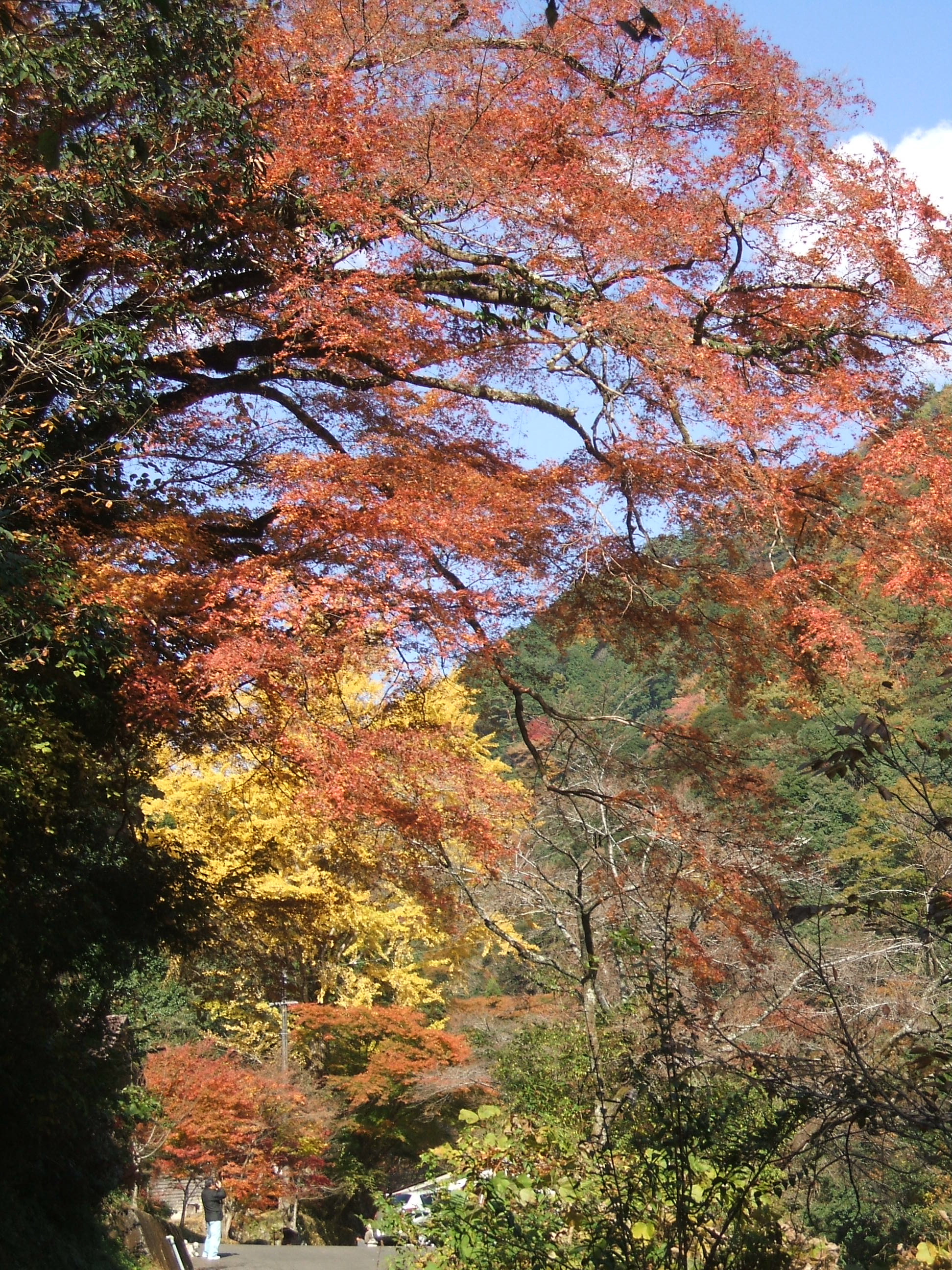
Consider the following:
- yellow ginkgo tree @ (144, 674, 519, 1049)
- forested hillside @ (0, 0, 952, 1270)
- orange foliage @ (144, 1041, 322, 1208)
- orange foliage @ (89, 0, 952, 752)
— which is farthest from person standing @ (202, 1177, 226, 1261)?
orange foliage @ (89, 0, 952, 752)

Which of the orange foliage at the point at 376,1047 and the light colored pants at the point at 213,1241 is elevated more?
the orange foliage at the point at 376,1047

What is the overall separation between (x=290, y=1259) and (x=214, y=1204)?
1371 mm

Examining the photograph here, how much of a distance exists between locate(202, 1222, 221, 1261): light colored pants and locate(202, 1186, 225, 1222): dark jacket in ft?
0.78

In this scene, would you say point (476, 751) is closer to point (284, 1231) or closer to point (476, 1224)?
point (476, 1224)

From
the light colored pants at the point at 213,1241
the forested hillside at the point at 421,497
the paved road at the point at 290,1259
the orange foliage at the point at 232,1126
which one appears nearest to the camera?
the forested hillside at the point at 421,497

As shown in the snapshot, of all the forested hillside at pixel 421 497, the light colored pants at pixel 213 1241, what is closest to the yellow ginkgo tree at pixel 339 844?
the forested hillside at pixel 421 497

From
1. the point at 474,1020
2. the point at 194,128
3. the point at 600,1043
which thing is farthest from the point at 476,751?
the point at 474,1020

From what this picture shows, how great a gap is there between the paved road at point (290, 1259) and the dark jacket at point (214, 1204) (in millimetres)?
427

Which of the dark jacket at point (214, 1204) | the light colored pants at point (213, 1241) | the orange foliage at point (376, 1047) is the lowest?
the light colored pants at point (213, 1241)

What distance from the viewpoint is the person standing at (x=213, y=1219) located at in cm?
1290

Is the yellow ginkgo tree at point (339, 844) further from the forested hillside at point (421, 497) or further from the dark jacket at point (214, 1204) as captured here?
the dark jacket at point (214, 1204)

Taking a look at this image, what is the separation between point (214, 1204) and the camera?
1357cm

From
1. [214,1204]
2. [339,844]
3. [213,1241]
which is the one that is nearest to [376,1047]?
[214,1204]

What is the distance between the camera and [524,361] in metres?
7.94
